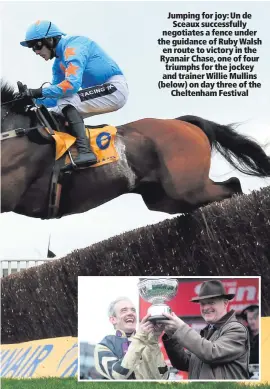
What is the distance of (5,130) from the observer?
569 cm

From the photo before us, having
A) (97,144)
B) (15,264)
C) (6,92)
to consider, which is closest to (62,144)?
(97,144)

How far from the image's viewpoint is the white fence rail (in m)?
6.14

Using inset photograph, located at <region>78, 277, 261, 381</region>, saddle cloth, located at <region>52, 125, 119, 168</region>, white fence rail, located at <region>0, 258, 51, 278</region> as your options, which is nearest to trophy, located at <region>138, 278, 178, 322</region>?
inset photograph, located at <region>78, 277, 261, 381</region>

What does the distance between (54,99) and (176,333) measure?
1.63 metres

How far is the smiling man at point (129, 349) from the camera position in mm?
5434

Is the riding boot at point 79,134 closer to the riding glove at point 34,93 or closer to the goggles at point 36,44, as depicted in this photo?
the riding glove at point 34,93

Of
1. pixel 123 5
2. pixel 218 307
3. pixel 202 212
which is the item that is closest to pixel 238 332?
pixel 218 307

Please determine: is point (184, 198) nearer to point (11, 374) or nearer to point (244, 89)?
point (244, 89)

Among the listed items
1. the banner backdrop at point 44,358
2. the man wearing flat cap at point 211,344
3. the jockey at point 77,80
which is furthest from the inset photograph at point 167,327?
the jockey at point 77,80

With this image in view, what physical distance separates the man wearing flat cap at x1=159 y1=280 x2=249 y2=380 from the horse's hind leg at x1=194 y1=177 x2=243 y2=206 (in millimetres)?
783

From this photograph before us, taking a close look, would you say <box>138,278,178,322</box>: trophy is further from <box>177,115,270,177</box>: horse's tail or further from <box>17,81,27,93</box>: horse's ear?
<box>17,81,27,93</box>: horse's ear

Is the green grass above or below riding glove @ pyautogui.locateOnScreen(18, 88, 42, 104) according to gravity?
below

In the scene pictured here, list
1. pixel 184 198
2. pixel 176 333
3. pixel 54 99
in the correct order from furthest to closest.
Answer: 1. pixel 184 198
2. pixel 54 99
3. pixel 176 333

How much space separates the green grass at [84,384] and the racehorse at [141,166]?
105 centimetres
